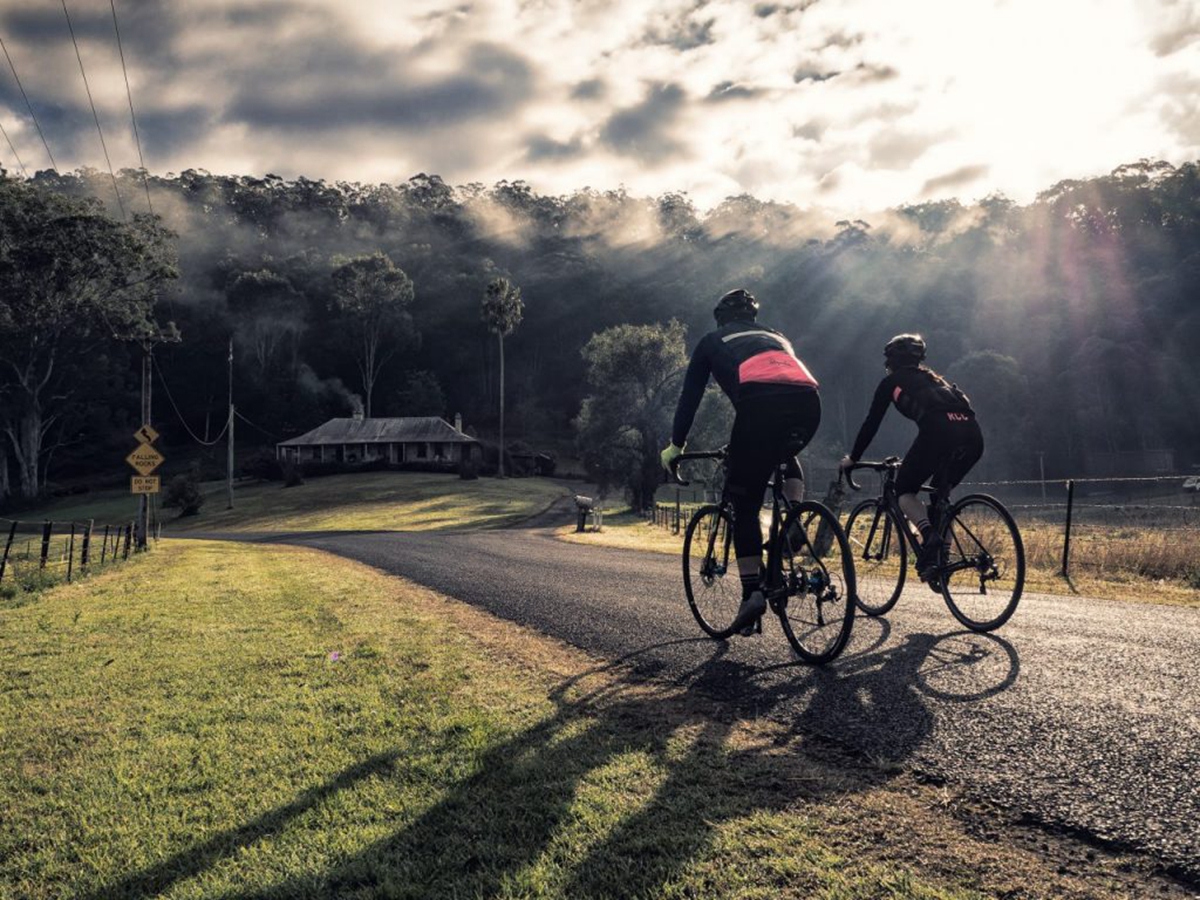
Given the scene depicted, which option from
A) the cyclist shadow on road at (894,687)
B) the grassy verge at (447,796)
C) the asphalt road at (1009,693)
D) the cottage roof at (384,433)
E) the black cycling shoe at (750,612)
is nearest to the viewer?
the grassy verge at (447,796)

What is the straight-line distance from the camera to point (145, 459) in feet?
74.8

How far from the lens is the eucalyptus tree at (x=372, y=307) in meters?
89.8

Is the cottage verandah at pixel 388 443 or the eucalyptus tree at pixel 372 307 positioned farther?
the eucalyptus tree at pixel 372 307

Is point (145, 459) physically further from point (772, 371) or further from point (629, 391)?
point (629, 391)

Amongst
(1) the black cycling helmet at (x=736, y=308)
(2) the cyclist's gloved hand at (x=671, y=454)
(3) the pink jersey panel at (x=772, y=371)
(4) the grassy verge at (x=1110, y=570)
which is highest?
(1) the black cycling helmet at (x=736, y=308)

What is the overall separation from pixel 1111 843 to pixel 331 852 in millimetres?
2677

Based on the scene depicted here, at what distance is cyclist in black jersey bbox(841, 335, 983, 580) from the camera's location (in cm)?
602

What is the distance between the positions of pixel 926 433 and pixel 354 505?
167ft

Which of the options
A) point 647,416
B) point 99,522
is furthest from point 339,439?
point 647,416

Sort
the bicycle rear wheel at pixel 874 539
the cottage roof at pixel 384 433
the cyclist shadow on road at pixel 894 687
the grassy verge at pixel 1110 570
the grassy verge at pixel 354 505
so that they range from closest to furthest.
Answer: the cyclist shadow on road at pixel 894 687 < the bicycle rear wheel at pixel 874 539 < the grassy verge at pixel 1110 570 < the grassy verge at pixel 354 505 < the cottage roof at pixel 384 433

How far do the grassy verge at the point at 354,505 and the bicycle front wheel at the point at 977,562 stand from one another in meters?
34.9

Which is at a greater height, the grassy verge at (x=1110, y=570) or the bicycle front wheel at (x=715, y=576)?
the bicycle front wheel at (x=715, y=576)

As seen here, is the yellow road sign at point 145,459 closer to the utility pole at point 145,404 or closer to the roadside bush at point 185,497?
the utility pole at point 145,404

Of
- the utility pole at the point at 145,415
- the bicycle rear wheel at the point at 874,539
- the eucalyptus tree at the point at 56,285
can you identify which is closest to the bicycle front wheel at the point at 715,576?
the bicycle rear wheel at the point at 874,539
